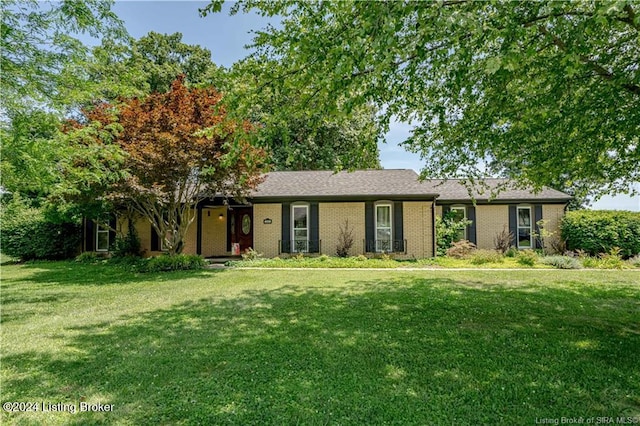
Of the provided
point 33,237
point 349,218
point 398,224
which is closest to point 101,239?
point 33,237

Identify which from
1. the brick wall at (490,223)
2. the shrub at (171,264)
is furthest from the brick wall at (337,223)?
the brick wall at (490,223)

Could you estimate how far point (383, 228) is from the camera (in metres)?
14.9

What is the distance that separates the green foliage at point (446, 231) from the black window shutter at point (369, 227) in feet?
11.0

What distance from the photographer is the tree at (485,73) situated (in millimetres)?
3141

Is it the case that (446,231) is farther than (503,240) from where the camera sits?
No

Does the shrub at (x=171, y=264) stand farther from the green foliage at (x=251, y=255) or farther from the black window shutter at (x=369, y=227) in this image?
the black window shutter at (x=369, y=227)

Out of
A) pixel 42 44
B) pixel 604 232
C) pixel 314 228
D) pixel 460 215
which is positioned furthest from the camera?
pixel 460 215

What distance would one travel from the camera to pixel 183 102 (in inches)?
438

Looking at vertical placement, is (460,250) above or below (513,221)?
below

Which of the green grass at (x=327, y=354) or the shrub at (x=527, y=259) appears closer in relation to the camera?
the green grass at (x=327, y=354)

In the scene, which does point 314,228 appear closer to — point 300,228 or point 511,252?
point 300,228

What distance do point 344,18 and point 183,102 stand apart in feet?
29.3

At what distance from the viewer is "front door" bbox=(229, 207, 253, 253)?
16.0 meters

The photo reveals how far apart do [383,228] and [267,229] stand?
17.0 ft
